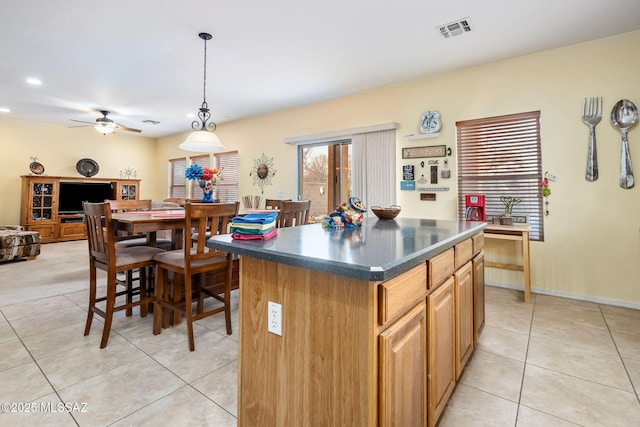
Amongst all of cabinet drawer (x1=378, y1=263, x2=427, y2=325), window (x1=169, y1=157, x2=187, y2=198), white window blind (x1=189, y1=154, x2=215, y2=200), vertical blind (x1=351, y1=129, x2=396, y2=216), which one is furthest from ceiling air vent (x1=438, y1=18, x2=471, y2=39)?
window (x1=169, y1=157, x2=187, y2=198)

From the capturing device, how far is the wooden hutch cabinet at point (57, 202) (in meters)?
6.39

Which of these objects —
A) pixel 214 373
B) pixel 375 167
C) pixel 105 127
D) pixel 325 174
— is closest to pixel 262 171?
pixel 325 174

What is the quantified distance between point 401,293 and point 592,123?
352cm

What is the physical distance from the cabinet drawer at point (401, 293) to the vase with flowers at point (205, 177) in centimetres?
234

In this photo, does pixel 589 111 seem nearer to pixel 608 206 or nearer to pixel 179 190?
pixel 608 206

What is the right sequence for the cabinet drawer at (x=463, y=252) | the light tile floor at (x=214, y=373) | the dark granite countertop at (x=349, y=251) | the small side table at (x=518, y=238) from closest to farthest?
the dark granite countertop at (x=349, y=251)
the light tile floor at (x=214, y=373)
the cabinet drawer at (x=463, y=252)
the small side table at (x=518, y=238)

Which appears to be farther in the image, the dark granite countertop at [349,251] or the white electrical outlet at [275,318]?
the white electrical outlet at [275,318]

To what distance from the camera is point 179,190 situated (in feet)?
26.5

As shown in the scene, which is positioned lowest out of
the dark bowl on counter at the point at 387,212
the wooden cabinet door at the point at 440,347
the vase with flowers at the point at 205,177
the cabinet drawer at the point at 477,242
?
the wooden cabinet door at the point at 440,347

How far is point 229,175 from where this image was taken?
22.3 ft

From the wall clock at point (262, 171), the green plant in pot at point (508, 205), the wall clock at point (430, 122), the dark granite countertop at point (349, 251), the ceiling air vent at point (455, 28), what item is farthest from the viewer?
the wall clock at point (262, 171)

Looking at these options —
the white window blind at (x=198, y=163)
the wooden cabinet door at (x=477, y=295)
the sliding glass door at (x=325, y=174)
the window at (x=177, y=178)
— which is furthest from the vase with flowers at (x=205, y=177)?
the window at (x=177, y=178)

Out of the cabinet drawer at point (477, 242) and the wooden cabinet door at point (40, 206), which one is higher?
the wooden cabinet door at point (40, 206)

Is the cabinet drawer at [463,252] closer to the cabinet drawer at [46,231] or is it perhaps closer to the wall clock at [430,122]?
the wall clock at [430,122]
